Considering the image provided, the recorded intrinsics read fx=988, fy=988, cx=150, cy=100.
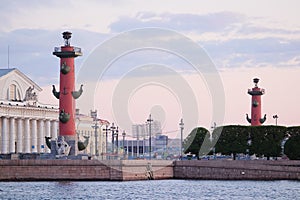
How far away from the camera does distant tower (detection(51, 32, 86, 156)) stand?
6612 cm

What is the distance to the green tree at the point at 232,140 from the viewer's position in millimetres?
Result: 75750

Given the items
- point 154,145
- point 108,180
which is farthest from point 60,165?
point 154,145

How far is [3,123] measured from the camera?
84.1 m

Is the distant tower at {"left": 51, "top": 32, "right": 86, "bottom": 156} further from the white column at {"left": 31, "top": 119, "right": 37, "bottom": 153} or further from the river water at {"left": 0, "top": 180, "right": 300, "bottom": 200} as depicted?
the white column at {"left": 31, "top": 119, "right": 37, "bottom": 153}

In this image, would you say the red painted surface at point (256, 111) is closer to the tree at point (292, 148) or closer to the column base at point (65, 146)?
the tree at point (292, 148)

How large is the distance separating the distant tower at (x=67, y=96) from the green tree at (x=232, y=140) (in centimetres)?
1415

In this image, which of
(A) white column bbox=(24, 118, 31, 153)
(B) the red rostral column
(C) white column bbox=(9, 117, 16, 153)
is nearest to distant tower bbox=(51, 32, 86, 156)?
(B) the red rostral column

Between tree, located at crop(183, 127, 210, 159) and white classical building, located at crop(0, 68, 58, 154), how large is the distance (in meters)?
15.8

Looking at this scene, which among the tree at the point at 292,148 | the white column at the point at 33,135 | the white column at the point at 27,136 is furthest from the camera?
the white column at the point at 33,135

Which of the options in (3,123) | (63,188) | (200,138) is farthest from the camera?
(3,123)

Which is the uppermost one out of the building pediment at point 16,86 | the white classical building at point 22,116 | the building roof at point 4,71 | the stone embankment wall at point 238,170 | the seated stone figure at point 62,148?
the building roof at point 4,71

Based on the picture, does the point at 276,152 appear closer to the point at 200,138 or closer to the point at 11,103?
the point at 200,138

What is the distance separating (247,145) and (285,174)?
1088 cm

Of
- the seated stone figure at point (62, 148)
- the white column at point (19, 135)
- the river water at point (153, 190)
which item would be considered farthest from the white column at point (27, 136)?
the river water at point (153, 190)
